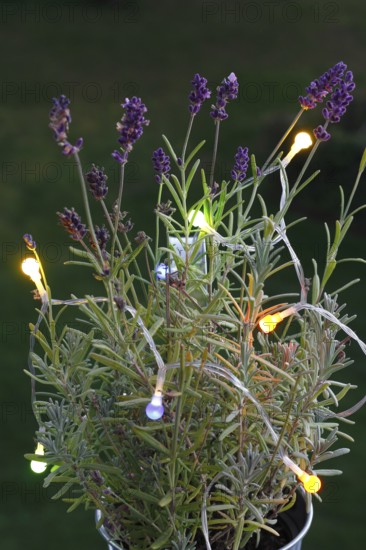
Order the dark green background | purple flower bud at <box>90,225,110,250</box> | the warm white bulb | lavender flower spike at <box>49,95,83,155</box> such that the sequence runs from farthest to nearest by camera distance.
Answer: the dark green background < the warm white bulb < purple flower bud at <box>90,225,110,250</box> < lavender flower spike at <box>49,95,83,155</box>

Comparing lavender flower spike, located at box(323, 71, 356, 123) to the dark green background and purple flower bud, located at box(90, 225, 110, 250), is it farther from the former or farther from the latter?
the dark green background

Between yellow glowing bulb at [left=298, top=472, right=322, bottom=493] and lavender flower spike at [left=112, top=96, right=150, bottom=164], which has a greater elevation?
lavender flower spike at [left=112, top=96, right=150, bottom=164]

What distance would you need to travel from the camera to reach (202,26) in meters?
5.57

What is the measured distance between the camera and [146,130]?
398cm

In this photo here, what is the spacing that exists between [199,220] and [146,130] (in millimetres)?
2922

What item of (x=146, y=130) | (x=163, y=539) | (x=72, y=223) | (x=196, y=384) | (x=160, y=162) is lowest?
(x=163, y=539)

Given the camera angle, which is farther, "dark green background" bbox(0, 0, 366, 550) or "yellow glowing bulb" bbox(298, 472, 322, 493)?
"dark green background" bbox(0, 0, 366, 550)

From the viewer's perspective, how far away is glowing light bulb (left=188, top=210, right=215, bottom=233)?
1.11 m

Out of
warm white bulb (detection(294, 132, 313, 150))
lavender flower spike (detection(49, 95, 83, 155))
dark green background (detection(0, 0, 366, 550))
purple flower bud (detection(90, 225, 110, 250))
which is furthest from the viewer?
dark green background (detection(0, 0, 366, 550))

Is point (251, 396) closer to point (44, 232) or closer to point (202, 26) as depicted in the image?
point (44, 232)

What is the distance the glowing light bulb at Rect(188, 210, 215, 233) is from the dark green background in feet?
3.55

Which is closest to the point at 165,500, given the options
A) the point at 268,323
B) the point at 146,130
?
the point at 268,323

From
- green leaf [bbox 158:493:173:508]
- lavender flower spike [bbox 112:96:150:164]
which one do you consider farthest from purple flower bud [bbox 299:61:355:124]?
green leaf [bbox 158:493:173:508]

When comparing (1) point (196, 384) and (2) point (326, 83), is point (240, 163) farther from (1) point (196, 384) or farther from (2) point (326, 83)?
(1) point (196, 384)
